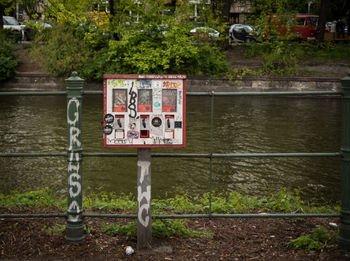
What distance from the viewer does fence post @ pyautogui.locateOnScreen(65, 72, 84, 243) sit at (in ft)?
13.6

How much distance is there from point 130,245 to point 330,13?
45.9 metres

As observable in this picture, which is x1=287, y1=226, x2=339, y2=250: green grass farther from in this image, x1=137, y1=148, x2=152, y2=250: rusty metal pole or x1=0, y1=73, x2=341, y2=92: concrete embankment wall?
x1=0, y1=73, x2=341, y2=92: concrete embankment wall

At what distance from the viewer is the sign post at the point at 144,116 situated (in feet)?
13.4

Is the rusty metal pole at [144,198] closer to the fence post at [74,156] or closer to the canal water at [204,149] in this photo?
the fence post at [74,156]

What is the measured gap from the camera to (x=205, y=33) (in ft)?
92.7

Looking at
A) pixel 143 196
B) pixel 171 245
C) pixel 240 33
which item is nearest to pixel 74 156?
pixel 143 196

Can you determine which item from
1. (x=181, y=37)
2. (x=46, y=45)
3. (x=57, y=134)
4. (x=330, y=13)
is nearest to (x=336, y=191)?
(x=57, y=134)

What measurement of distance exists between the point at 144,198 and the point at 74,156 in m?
0.72

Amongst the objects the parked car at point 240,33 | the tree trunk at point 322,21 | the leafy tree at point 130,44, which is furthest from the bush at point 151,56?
the tree trunk at point 322,21

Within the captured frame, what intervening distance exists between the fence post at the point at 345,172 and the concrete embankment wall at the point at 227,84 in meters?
22.0

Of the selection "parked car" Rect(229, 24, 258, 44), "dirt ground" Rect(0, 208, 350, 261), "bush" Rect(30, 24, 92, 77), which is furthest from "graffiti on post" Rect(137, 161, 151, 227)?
"parked car" Rect(229, 24, 258, 44)

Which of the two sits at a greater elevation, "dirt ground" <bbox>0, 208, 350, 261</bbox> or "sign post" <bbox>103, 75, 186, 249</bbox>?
"sign post" <bbox>103, 75, 186, 249</bbox>

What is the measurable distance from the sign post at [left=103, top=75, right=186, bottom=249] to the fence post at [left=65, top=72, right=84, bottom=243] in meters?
0.27

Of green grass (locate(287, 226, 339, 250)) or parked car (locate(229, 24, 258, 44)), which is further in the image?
parked car (locate(229, 24, 258, 44))
